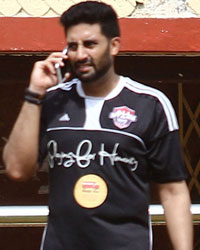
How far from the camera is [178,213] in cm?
309

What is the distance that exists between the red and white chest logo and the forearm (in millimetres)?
299

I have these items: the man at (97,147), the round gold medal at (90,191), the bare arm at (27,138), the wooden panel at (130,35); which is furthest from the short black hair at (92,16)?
the wooden panel at (130,35)

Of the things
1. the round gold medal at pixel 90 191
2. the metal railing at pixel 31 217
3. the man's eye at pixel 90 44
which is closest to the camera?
the round gold medal at pixel 90 191

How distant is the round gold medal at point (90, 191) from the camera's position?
290 cm

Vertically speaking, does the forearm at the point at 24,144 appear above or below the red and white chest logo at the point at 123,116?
below

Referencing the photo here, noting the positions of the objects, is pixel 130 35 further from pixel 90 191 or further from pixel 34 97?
pixel 90 191

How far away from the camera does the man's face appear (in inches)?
117

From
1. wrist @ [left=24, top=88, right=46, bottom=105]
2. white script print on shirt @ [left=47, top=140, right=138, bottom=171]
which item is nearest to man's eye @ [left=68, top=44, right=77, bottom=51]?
wrist @ [left=24, top=88, right=46, bottom=105]

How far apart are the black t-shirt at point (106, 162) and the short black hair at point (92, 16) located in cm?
23

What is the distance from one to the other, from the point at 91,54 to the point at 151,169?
0.52 metres

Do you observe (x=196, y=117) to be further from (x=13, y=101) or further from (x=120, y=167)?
(x=120, y=167)

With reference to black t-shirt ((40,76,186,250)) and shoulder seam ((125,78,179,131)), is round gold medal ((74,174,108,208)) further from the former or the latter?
shoulder seam ((125,78,179,131))

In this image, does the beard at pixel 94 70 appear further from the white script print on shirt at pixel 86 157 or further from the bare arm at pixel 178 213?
the bare arm at pixel 178 213

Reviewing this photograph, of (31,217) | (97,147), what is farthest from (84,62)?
(31,217)
